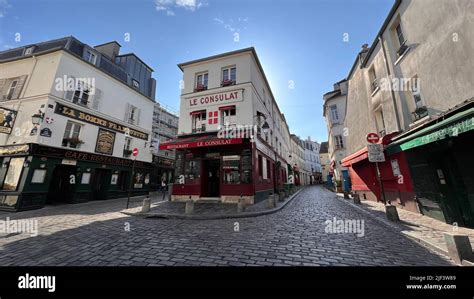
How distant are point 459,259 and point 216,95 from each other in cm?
1274

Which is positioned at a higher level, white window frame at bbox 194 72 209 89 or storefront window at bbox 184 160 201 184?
white window frame at bbox 194 72 209 89

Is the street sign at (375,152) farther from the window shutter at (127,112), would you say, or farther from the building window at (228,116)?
the window shutter at (127,112)

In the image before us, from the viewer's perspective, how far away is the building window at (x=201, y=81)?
1380 centimetres

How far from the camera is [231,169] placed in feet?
38.2

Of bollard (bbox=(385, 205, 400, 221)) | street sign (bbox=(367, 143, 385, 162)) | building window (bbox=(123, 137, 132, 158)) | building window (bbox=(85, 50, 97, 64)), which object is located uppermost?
building window (bbox=(85, 50, 97, 64))

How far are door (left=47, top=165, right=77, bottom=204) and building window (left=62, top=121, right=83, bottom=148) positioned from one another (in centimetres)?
166

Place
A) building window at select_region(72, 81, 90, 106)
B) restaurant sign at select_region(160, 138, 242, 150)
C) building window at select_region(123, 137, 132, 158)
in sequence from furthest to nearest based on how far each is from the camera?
building window at select_region(123, 137, 132, 158) → building window at select_region(72, 81, 90, 106) → restaurant sign at select_region(160, 138, 242, 150)

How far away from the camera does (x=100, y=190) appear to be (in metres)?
15.0

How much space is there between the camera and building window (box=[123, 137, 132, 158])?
17.0 m

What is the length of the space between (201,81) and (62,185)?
42.6 feet

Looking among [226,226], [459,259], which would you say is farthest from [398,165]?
[226,226]

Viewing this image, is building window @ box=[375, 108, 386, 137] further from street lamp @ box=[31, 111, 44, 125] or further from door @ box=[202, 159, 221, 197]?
street lamp @ box=[31, 111, 44, 125]

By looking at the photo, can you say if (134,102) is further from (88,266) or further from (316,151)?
(316,151)

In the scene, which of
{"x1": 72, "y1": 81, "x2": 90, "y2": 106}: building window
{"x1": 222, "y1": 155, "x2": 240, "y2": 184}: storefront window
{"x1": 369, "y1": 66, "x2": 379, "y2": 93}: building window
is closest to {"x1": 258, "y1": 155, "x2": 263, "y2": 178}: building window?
{"x1": 222, "y1": 155, "x2": 240, "y2": 184}: storefront window
